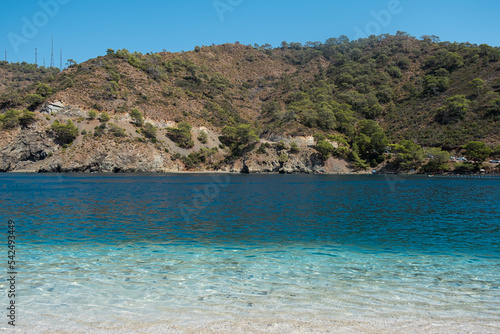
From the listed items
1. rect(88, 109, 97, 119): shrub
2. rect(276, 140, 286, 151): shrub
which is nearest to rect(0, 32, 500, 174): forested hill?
rect(88, 109, 97, 119): shrub

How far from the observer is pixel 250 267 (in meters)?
11.5

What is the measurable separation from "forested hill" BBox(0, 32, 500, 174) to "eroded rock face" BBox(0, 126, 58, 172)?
13.2 m

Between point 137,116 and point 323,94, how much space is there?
257ft

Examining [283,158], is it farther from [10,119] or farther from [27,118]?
[10,119]

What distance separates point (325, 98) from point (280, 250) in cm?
13248

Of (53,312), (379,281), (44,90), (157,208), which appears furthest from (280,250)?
(44,90)

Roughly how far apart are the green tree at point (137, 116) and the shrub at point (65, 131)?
724 inches

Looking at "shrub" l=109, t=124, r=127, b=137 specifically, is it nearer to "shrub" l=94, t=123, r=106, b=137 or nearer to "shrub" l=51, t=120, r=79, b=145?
"shrub" l=94, t=123, r=106, b=137

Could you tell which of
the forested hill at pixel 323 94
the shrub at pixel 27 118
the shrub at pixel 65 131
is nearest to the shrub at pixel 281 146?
the forested hill at pixel 323 94

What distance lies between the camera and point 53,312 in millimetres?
7484

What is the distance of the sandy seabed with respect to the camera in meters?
6.57

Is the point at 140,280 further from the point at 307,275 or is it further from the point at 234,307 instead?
the point at 307,275

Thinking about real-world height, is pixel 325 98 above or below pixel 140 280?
above

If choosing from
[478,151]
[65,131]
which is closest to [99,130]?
[65,131]
